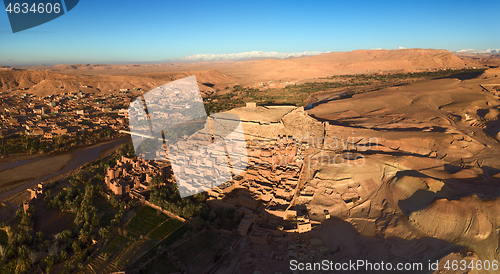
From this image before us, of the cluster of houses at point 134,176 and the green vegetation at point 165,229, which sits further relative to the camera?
the cluster of houses at point 134,176

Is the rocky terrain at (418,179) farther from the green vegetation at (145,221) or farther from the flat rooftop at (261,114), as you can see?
the green vegetation at (145,221)

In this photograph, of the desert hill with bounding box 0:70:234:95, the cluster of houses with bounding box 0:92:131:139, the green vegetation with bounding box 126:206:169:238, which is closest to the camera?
the green vegetation with bounding box 126:206:169:238

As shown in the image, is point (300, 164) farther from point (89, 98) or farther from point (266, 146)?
point (89, 98)

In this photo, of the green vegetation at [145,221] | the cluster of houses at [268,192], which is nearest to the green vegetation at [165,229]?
the green vegetation at [145,221]

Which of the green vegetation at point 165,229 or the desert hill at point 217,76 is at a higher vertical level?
the desert hill at point 217,76

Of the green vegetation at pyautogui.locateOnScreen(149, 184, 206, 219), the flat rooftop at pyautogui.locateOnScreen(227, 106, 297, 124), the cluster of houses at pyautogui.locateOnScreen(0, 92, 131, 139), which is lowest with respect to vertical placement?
the cluster of houses at pyautogui.locateOnScreen(0, 92, 131, 139)

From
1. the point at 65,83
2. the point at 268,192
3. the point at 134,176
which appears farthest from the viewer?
the point at 65,83

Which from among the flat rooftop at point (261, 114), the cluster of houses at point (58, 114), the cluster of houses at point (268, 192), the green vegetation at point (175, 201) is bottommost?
the cluster of houses at point (58, 114)

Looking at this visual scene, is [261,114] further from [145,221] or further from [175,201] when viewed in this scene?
[145,221]

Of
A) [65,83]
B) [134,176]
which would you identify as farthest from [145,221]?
[65,83]

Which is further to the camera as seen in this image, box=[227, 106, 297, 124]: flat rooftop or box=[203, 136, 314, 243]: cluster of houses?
box=[227, 106, 297, 124]: flat rooftop

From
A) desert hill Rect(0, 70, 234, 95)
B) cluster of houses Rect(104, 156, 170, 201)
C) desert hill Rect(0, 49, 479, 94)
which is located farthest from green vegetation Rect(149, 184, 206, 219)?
desert hill Rect(0, 49, 479, 94)

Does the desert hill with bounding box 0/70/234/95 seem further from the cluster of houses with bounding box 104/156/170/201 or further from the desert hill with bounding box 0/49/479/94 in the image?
the cluster of houses with bounding box 104/156/170/201
